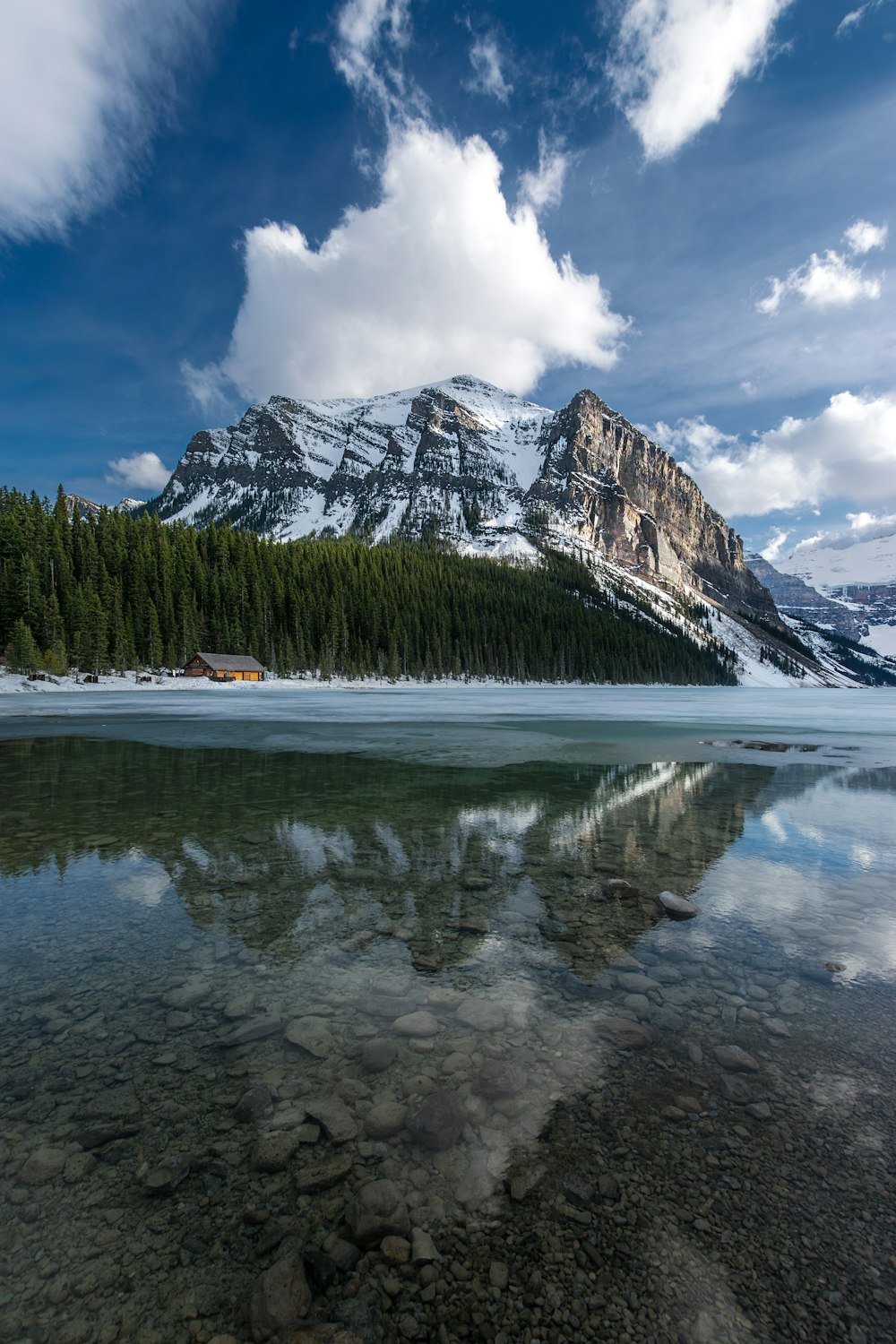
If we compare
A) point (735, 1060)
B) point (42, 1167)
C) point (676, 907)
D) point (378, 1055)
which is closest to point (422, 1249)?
point (378, 1055)

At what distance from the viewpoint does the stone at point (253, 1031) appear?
4.69 m

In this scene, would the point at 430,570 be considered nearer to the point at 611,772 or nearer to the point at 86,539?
the point at 86,539

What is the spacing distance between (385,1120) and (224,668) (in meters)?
85.3

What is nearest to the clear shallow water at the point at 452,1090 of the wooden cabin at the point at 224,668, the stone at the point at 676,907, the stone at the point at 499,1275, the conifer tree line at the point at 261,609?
the stone at the point at 499,1275

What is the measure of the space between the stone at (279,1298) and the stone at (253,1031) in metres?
2.02

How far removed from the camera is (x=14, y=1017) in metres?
4.95

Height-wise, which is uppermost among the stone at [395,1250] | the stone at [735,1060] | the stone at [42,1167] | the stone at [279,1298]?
the stone at [279,1298]

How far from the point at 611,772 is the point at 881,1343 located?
16314 mm

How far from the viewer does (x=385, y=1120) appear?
3.90 m

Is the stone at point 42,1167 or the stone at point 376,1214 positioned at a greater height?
the stone at point 42,1167

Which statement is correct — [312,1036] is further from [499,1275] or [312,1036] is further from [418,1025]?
[499,1275]

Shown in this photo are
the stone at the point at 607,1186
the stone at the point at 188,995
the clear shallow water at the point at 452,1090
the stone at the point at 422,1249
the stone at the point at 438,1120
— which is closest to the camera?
the clear shallow water at the point at 452,1090

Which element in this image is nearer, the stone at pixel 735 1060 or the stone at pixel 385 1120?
the stone at pixel 385 1120

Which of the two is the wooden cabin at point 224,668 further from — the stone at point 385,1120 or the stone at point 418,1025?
the stone at point 385,1120
